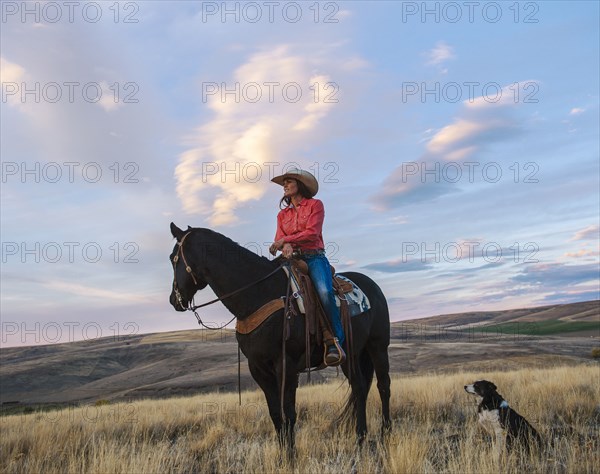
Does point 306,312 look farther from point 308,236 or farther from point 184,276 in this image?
point 184,276

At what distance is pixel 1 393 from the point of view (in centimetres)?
4466

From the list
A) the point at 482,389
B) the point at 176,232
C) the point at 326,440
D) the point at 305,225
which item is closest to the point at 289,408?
the point at 326,440

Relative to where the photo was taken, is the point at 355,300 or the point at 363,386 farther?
the point at 363,386

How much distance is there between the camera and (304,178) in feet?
23.9

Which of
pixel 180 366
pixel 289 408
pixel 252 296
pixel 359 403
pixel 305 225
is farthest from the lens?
pixel 180 366

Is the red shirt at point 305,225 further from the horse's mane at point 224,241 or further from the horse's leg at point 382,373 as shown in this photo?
the horse's leg at point 382,373

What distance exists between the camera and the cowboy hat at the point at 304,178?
23.7 feet

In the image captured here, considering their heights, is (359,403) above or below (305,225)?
below

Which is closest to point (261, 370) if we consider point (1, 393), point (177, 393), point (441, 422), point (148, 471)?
point (148, 471)

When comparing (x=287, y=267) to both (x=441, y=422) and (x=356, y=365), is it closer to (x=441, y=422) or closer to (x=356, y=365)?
(x=356, y=365)

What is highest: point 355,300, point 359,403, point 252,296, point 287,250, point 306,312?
point 287,250

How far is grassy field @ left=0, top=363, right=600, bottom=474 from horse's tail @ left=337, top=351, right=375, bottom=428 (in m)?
0.21

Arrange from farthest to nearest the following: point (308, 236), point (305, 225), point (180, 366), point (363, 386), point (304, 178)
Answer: point (180, 366) < point (363, 386) < point (304, 178) < point (305, 225) < point (308, 236)

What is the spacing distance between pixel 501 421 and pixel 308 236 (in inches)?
145
